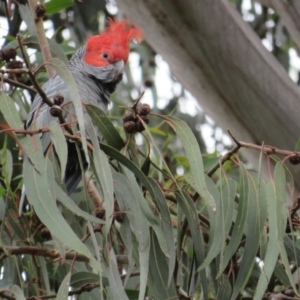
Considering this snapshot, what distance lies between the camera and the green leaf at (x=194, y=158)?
1.29 m

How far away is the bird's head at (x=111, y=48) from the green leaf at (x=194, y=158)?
3.60 feet

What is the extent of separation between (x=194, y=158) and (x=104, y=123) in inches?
7.4

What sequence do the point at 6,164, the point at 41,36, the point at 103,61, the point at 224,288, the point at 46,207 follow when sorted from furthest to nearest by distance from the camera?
the point at 103,61
the point at 41,36
the point at 6,164
the point at 224,288
the point at 46,207

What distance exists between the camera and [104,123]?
1393mm

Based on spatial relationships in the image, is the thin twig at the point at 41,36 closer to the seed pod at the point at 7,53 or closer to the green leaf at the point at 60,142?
the seed pod at the point at 7,53

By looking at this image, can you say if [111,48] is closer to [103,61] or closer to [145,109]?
[103,61]

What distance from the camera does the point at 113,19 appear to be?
260cm

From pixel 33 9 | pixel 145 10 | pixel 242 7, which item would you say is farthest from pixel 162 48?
pixel 242 7

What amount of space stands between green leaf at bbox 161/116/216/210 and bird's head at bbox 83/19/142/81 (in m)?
1.10

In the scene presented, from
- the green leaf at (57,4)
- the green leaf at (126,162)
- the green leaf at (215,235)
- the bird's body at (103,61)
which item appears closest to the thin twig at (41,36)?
the green leaf at (57,4)

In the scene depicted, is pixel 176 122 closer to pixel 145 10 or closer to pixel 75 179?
pixel 145 10

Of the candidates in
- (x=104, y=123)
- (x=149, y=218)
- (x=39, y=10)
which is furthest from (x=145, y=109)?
(x=39, y=10)

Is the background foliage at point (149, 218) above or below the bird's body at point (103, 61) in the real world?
below

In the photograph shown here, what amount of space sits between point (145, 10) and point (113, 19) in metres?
0.78
